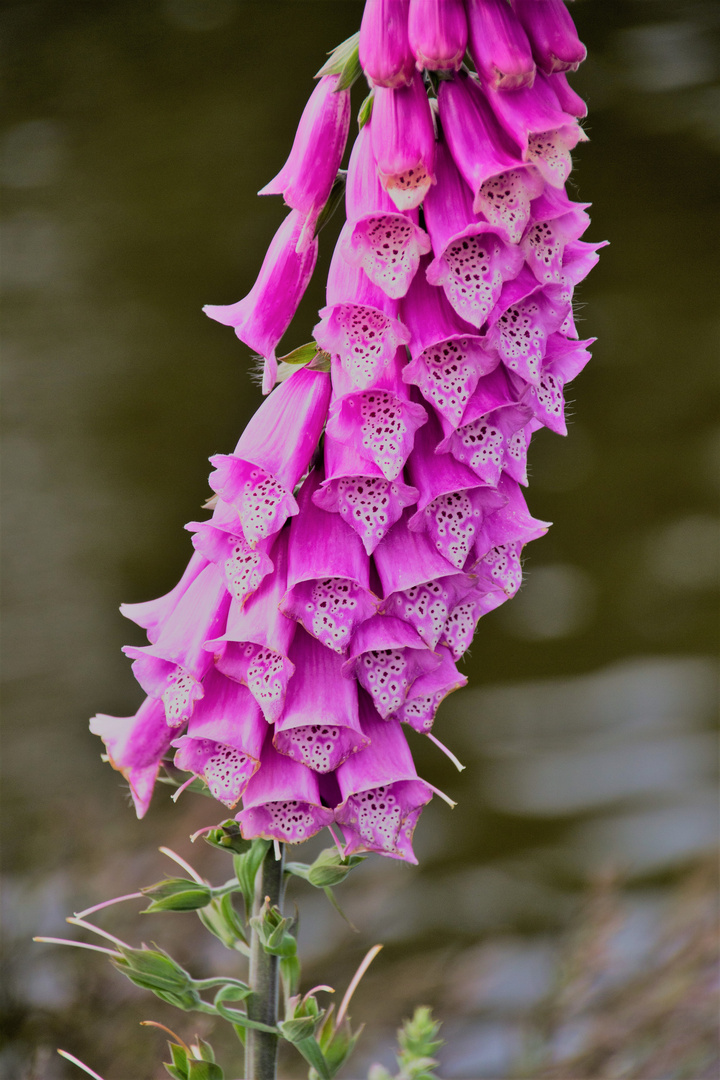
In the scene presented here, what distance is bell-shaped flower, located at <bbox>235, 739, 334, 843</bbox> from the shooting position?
0.36m

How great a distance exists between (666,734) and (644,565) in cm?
37

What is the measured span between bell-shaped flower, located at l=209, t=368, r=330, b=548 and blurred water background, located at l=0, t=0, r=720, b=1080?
95 centimetres

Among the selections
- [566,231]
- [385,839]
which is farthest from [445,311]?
[385,839]

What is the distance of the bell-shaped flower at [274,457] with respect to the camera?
0.35 metres

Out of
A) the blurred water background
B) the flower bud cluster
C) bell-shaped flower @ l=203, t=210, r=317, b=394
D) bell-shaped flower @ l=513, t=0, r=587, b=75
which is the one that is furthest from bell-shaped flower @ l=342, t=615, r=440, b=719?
the blurred water background

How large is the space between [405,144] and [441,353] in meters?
0.07

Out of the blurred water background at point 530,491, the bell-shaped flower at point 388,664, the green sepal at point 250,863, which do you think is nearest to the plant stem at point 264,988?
the green sepal at point 250,863

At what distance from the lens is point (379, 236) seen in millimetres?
329

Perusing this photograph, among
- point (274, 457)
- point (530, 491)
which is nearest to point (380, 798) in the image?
point (274, 457)

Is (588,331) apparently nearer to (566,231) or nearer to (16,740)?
(16,740)

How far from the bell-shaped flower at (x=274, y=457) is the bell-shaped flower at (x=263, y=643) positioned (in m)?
0.02

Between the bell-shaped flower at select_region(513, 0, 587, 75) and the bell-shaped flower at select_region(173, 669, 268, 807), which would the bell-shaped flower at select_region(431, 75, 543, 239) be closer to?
the bell-shaped flower at select_region(513, 0, 587, 75)

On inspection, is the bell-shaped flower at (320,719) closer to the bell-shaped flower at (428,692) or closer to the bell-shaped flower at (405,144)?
the bell-shaped flower at (428,692)

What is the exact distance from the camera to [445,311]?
339 mm
